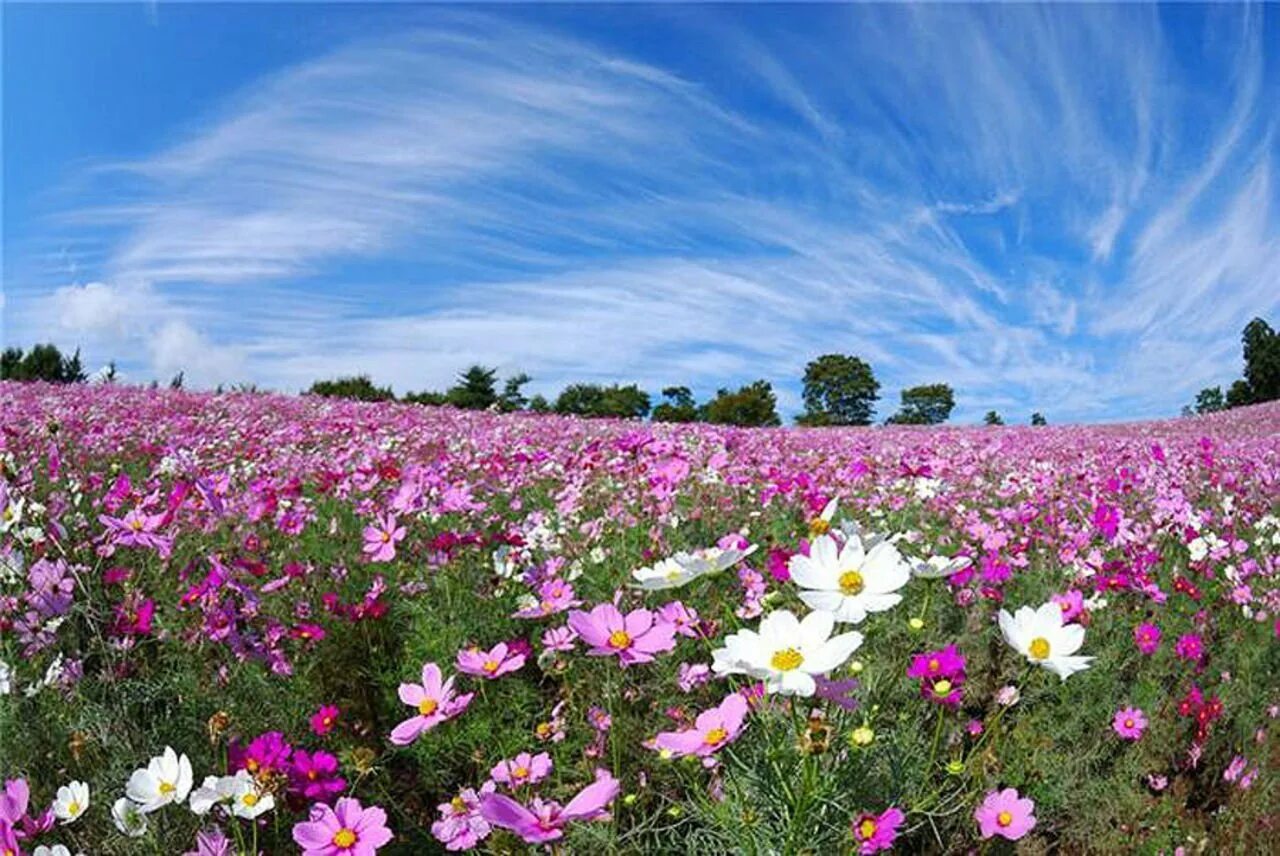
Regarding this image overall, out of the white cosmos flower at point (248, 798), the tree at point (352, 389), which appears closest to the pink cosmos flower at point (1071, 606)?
the white cosmos flower at point (248, 798)

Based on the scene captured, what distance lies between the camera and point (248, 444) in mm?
6434

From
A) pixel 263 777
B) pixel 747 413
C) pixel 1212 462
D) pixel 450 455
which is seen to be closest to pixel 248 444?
pixel 450 455

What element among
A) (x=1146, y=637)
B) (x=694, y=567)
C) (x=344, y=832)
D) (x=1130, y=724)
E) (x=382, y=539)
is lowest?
(x=1130, y=724)

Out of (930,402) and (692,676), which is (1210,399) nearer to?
(930,402)

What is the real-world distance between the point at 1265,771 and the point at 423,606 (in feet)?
8.87

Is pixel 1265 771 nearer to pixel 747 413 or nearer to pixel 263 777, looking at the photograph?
pixel 263 777

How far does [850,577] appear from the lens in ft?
4.66

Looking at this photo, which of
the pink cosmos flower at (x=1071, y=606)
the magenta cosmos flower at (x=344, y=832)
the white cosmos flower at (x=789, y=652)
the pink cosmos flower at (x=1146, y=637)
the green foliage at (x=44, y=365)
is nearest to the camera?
the white cosmos flower at (x=789, y=652)

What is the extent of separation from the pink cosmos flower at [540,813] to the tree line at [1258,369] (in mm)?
54992

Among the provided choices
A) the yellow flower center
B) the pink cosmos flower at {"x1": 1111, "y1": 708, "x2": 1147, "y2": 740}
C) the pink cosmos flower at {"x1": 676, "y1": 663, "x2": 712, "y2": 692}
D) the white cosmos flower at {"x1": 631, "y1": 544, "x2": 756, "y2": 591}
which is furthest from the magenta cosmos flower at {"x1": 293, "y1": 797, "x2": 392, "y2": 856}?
the pink cosmos flower at {"x1": 1111, "y1": 708, "x2": 1147, "y2": 740}

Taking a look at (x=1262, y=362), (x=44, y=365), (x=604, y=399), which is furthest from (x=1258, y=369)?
(x=44, y=365)

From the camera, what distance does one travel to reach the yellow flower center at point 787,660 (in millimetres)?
1256

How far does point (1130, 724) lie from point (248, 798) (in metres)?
2.38

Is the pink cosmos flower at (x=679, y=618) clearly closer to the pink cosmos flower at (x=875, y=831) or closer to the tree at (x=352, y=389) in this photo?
the pink cosmos flower at (x=875, y=831)
